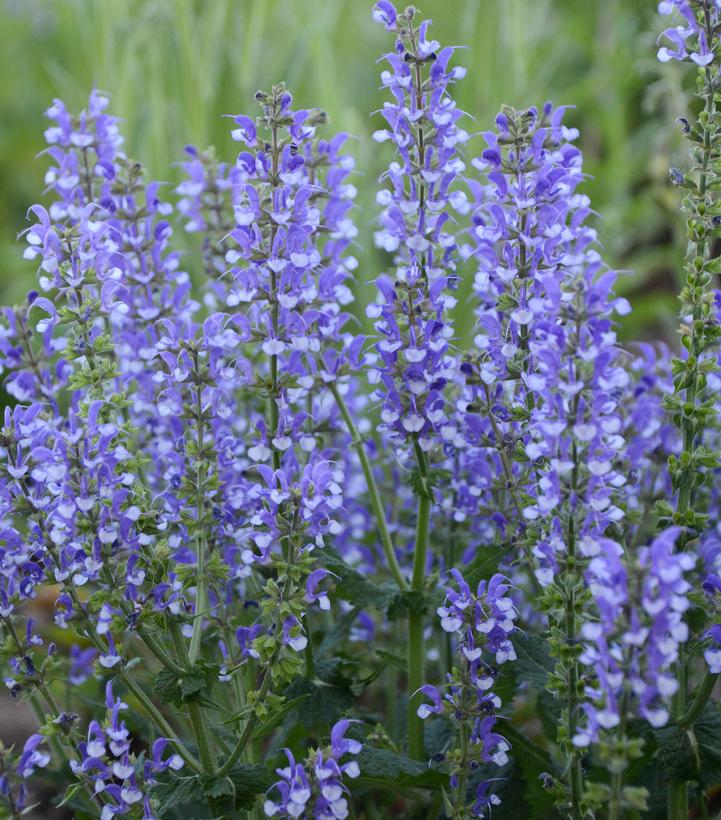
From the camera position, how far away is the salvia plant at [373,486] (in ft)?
6.07

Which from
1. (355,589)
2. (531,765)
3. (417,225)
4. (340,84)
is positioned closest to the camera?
(417,225)

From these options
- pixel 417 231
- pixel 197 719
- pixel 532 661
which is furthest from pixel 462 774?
pixel 417 231

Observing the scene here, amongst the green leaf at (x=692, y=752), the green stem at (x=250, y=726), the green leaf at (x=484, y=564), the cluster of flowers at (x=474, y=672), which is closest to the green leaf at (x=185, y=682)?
the green stem at (x=250, y=726)

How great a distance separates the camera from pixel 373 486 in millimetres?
2449

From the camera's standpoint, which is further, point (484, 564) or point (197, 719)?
point (484, 564)

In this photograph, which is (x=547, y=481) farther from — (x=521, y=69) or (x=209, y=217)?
(x=521, y=69)

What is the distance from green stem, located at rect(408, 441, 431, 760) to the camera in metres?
2.29

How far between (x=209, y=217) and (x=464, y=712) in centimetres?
145

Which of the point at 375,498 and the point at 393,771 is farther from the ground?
the point at 375,498

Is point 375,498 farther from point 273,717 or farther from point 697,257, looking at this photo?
point 697,257

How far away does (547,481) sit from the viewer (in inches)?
69.7

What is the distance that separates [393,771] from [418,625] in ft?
1.45

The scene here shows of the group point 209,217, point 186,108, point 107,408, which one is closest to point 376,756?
point 107,408

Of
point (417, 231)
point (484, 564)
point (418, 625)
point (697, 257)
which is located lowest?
point (418, 625)
